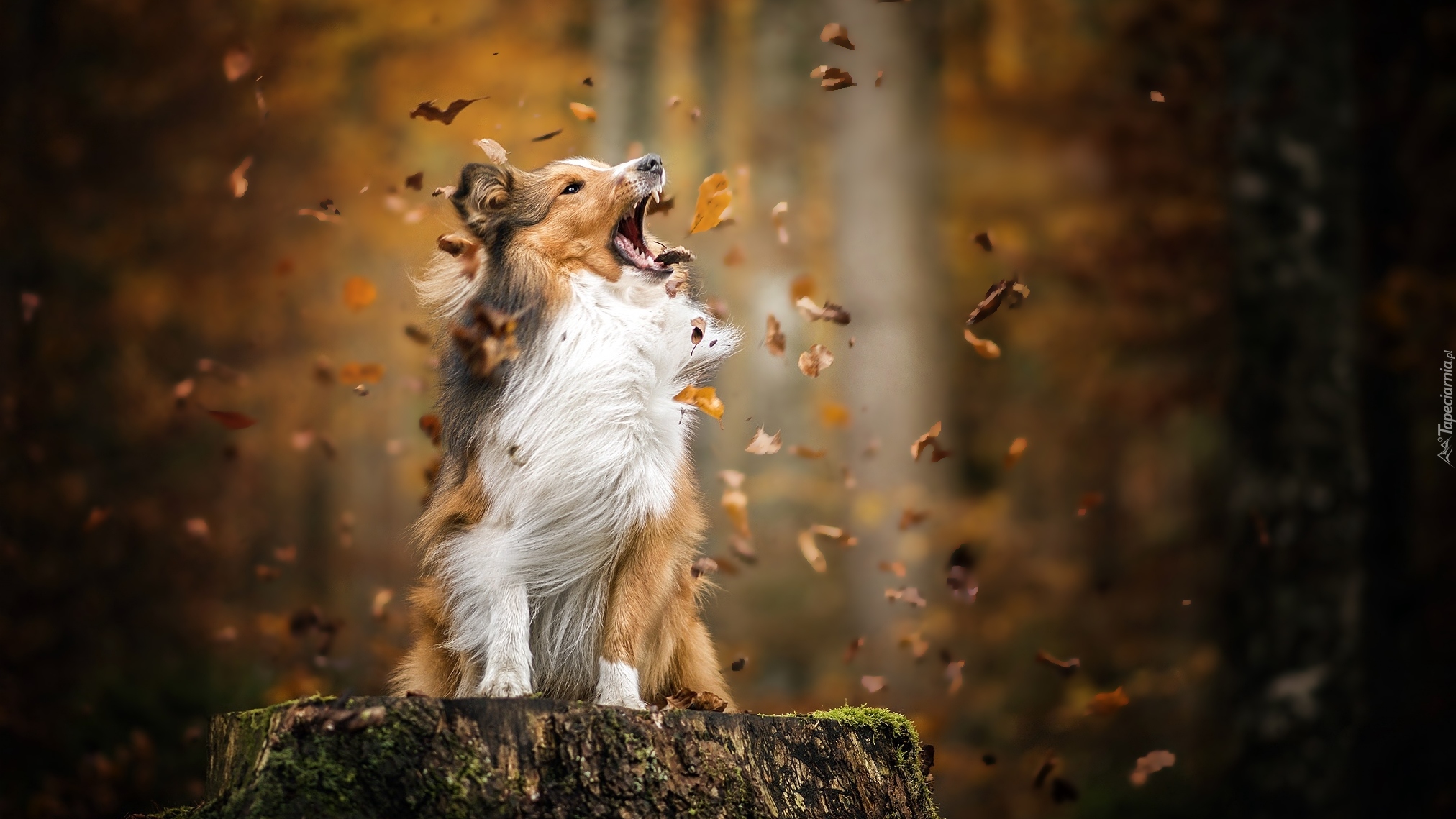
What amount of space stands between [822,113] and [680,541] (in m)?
9.92

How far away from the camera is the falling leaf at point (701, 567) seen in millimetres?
4312

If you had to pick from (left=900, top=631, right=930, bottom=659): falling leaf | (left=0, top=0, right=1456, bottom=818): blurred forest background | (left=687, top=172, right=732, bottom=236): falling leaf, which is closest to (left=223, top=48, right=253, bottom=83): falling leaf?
(left=0, top=0, right=1456, bottom=818): blurred forest background

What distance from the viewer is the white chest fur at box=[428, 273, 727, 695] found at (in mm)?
3752

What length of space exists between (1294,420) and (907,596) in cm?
288

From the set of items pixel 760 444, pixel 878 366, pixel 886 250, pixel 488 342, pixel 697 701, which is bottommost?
pixel 878 366

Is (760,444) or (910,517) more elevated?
(760,444)

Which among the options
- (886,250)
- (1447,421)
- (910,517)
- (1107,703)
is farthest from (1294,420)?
(886,250)

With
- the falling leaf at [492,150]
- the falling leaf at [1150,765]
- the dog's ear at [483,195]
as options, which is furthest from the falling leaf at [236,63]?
the falling leaf at [1150,765]

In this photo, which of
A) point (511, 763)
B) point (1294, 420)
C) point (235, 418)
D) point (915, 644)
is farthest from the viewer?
point (915, 644)

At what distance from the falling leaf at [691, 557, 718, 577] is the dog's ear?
157 cm

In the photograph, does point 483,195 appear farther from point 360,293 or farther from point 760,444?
point 360,293

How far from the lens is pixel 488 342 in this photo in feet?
12.7

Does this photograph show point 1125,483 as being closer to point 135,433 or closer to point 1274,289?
point 1274,289

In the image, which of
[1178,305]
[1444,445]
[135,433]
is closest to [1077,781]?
[1444,445]
